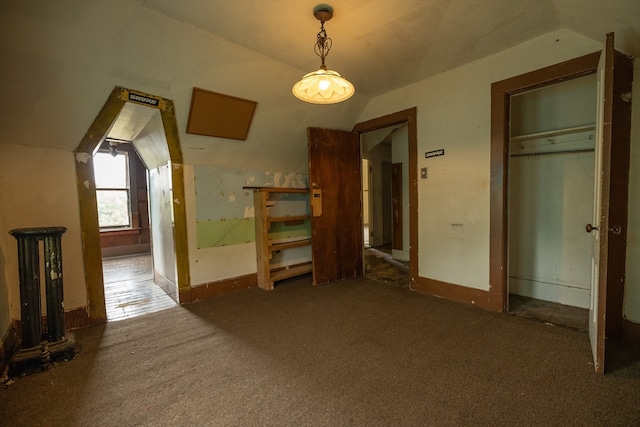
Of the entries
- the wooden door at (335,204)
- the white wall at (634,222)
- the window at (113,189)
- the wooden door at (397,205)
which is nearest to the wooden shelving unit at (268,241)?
the wooden door at (335,204)

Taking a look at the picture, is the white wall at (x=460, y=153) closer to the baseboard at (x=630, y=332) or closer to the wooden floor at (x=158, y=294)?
the wooden floor at (x=158, y=294)

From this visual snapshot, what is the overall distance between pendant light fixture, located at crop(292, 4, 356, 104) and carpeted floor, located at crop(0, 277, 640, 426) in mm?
1965

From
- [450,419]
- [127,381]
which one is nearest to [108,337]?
[127,381]

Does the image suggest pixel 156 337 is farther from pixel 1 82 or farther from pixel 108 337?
pixel 1 82

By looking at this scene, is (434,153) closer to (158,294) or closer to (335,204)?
(335,204)

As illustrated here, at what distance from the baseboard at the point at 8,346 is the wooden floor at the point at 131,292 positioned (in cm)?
67

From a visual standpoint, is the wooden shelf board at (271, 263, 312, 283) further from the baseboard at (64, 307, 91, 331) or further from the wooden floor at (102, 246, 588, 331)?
the baseboard at (64, 307, 91, 331)

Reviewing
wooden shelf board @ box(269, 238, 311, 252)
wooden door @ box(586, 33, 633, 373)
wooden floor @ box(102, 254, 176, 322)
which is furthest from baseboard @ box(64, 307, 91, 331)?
wooden door @ box(586, 33, 633, 373)

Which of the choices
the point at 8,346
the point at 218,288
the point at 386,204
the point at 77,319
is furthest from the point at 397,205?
the point at 8,346

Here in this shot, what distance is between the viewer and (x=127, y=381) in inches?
70.1

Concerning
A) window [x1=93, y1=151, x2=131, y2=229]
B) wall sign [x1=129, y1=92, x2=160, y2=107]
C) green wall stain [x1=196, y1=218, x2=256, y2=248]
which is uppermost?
wall sign [x1=129, y1=92, x2=160, y2=107]

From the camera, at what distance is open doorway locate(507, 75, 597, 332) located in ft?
8.74

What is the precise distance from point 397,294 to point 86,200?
335cm

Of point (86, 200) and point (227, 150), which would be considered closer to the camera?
point (86, 200)
